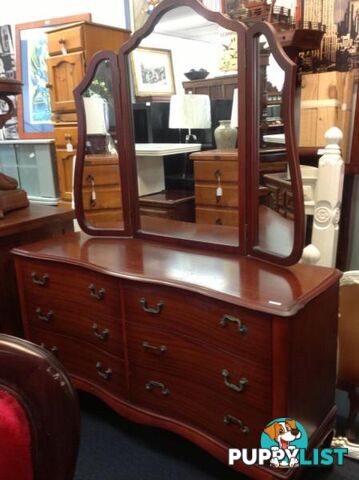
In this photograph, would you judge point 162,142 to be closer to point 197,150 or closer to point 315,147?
point 197,150

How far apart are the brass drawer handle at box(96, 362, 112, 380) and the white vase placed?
0.89 metres

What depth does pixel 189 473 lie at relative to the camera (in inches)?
62.0

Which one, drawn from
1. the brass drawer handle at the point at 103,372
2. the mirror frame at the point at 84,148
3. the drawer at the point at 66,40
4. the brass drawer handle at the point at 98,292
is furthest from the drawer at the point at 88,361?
the drawer at the point at 66,40

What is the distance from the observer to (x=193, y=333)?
1.37 metres

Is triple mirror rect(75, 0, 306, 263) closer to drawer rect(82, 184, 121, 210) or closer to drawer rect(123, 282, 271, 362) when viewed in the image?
drawer rect(82, 184, 121, 210)

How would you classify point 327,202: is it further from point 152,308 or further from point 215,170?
point 152,308

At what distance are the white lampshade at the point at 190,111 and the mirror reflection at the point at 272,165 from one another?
0.75 feet

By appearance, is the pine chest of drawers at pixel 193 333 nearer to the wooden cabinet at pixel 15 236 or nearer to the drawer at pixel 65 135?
the wooden cabinet at pixel 15 236

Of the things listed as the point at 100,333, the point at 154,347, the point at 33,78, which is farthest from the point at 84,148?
the point at 33,78

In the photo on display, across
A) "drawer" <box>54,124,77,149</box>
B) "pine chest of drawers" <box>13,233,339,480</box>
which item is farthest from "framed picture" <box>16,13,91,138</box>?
"pine chest of drawers" <box>13,233,339,480</box>

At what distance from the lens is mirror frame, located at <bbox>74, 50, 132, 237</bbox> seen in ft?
5.73

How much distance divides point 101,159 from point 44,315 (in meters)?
0.67

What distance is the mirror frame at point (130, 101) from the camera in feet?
4.69

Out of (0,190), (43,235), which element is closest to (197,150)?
(43,235)
